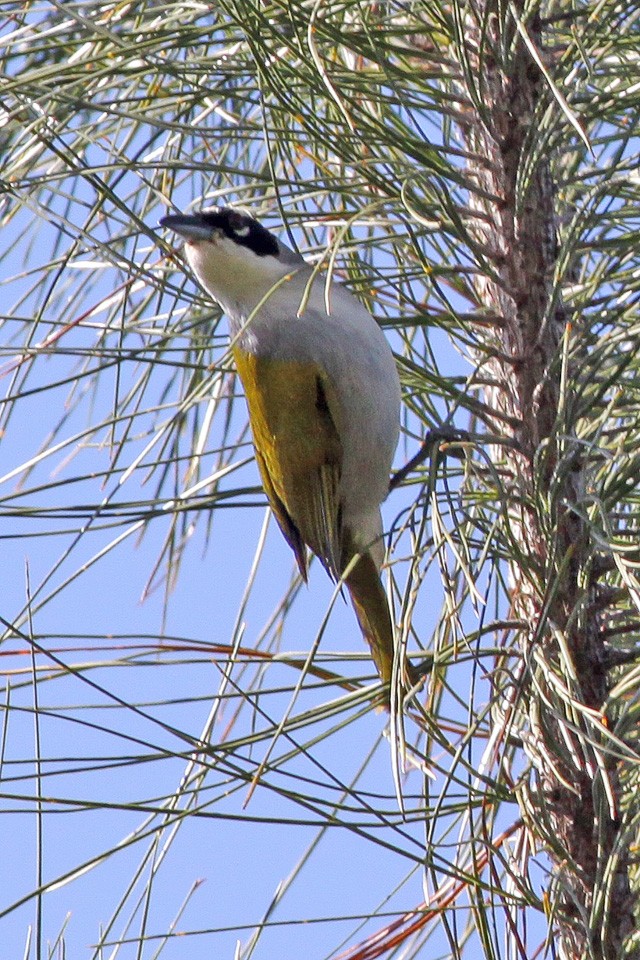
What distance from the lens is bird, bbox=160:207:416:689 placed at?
260 cm

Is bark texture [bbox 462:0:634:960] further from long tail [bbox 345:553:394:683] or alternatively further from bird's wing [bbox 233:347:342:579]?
bird's wing [bbox 233:347:342:579]

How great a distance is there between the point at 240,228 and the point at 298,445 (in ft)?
1.50

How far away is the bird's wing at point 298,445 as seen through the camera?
106 inches

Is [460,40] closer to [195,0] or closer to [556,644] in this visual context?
[195,0]

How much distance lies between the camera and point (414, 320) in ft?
6.42

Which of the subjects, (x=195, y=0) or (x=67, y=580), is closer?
(x=67, y=580)

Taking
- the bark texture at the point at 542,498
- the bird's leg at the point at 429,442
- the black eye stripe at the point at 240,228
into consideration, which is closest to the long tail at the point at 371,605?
the bird's leg at the point at 429,442

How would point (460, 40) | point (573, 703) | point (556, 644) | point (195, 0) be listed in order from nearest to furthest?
point (573, 703) < point (460, 40) < point (556, 644) < point (195, 0)

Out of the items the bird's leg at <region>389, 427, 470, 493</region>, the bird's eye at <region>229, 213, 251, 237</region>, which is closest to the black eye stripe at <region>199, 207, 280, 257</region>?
the bird's eye at <region>229, 213, 251, 237</region>

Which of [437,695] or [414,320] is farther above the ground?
[414,320]

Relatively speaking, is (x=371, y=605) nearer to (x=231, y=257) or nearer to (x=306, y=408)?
(x=306, y=408)

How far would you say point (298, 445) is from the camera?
2717 millimetres

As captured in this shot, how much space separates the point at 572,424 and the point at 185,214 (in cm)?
105

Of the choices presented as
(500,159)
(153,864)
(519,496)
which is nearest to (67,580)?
(153,864)
